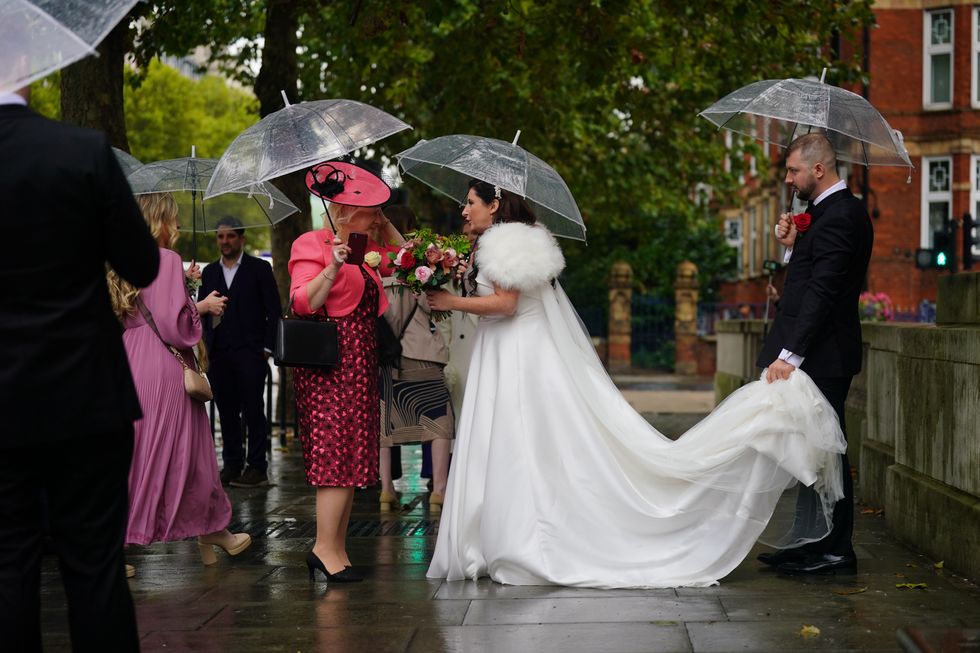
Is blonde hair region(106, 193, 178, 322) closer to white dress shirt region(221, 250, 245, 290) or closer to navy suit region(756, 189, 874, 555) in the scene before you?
navy suit region(756, 189, 874, 555)

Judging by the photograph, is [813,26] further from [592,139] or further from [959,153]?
[959,153]

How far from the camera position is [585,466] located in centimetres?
705

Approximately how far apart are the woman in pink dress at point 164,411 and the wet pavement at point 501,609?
36cm

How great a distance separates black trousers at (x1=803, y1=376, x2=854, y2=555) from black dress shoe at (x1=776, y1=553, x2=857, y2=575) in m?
0.03

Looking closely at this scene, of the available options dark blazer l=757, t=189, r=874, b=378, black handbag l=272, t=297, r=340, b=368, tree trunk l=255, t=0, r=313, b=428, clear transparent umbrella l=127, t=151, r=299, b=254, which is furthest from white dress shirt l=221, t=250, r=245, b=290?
dark blazer l=757, t=189, r=874, b=378

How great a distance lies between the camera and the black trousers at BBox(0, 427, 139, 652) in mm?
3963

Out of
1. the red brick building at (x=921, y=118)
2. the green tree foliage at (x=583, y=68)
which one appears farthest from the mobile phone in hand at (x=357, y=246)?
the red brick building at (x=921, y=118)

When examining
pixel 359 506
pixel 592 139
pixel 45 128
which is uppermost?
pixel 592 139

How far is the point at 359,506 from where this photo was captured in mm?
10328

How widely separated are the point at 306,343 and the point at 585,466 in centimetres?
154

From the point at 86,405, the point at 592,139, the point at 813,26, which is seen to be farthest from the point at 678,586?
the point at 592,139

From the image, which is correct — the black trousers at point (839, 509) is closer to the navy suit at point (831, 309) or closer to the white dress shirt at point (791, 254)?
the navy suit at point (831, 309)

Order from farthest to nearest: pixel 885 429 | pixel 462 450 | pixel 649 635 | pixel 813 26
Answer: pixel 813 26
pixel 885 429
pixel 462 450
pixel 649 635

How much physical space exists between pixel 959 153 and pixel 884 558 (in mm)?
30789
